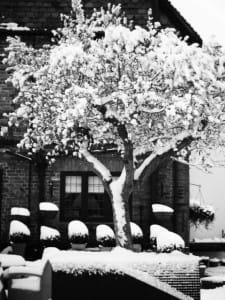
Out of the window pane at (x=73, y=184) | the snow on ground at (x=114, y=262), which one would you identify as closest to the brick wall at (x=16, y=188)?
the window pane at (x=73, y=184)

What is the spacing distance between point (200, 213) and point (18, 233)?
231 inches

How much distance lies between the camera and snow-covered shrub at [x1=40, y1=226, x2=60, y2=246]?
40.8 feet

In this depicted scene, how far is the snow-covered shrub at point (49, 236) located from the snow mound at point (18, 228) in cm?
36

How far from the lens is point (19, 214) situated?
13070 mm

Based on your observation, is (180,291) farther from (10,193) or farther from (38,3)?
(38,3)

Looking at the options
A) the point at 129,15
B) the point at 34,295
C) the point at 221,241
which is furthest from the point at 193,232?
the point at 34,295

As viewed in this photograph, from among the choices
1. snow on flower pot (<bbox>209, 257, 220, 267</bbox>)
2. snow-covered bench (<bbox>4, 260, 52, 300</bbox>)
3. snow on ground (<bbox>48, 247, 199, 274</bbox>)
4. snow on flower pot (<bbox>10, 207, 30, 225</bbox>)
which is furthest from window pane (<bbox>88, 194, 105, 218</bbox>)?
snow-covered bench (<bbox>4, 260, 52, 300</bbox>)

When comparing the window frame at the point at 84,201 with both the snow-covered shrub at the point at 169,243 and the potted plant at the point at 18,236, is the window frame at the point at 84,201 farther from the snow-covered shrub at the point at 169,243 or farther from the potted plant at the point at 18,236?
the snow-covered shrub at the point at 169,243

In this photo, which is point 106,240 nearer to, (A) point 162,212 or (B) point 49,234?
(B) point 49,234

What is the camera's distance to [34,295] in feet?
22.3

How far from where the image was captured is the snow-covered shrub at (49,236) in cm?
1243

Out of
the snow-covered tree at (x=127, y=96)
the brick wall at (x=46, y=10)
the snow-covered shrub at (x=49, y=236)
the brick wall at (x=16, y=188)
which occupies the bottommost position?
the snow-covered shrub at (x=49, y=236)

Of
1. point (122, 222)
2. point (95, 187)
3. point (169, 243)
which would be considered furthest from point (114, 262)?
point (95, 187)

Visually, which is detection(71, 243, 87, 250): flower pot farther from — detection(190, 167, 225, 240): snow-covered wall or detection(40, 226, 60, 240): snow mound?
detection(190, 167, 225, 240): snow-covered wall
